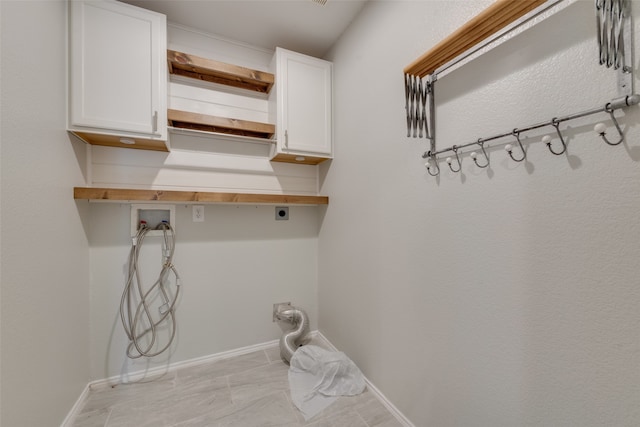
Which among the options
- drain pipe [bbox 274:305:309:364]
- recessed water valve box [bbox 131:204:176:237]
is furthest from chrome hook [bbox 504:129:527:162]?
recessed water valve box [bbox 131:204:176:237]

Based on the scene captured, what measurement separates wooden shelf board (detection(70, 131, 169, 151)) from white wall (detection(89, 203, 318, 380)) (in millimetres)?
440

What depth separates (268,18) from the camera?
73.3 inches

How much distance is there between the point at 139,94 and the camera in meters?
1.61

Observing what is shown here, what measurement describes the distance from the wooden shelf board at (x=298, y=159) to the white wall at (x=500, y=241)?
542mm

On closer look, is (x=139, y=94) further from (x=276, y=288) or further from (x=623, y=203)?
(x=623, y=203)

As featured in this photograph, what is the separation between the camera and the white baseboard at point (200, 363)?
4.85ft

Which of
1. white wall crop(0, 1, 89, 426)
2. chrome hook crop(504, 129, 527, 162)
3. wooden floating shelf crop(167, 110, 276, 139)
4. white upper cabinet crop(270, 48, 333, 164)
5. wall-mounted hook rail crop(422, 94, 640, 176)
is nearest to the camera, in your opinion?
wall-mounted hook rail crop(422, 94, 640, 176)

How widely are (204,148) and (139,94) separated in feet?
1.79

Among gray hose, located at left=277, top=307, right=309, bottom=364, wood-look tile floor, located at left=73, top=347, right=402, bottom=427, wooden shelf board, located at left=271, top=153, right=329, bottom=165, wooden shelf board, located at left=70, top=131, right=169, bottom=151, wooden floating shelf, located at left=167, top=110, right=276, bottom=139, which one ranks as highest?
wooden floating shelf, located at left=167, top=110, right=276, bottom=139

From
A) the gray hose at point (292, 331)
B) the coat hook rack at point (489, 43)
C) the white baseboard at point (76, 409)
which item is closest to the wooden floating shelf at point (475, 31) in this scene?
the coat hook rack at point (489, 43)

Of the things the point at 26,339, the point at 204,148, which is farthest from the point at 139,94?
the point at 26,339

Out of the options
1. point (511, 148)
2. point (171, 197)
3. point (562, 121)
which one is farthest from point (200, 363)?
point (562, 121)

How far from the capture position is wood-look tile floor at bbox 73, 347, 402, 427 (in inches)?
58.2

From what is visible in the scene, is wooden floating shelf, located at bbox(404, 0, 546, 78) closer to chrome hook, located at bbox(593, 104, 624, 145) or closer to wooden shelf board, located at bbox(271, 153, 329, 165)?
chrome hook, located at bbox(593, 104, 624, 145)
